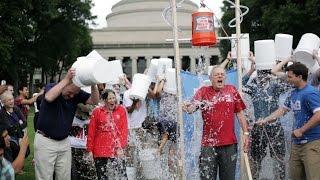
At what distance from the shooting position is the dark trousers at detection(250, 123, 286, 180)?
7453mm

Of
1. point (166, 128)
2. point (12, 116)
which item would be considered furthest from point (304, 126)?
point (12, 116)

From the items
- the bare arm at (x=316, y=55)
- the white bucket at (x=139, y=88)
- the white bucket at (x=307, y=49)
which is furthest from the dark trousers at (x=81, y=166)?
the bare arm at (x=316, y=55)

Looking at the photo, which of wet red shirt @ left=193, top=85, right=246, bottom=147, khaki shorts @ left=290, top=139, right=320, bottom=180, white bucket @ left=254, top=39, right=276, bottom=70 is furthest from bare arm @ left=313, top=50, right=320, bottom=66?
wet red shirt @ left=193, top=85, right=246, bottom=147

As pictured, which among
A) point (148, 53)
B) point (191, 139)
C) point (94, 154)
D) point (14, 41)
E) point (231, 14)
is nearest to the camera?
point (94, 154)

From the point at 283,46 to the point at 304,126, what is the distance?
252 cm

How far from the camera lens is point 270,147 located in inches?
295

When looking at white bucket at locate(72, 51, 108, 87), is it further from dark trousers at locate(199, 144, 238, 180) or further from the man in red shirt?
dark trousers at locate(199, 144, 238, 180)

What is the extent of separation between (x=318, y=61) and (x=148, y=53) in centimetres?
7867

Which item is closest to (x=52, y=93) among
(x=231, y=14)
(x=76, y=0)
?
(x=231, y=14)

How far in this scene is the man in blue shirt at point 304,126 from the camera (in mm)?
5918

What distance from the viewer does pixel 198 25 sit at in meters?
6.16

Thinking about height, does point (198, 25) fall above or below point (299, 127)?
above

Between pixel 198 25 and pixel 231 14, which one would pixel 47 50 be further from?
pixel 198 25

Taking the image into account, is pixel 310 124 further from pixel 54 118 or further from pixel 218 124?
pixel 54 118
